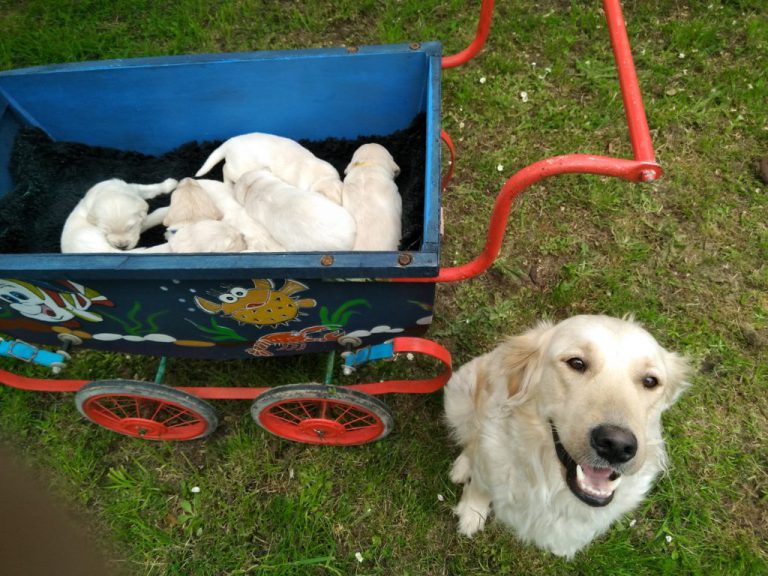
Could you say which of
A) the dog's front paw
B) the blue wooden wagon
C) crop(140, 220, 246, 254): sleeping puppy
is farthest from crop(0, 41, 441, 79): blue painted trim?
the dog's front paw

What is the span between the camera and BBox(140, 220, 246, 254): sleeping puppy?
2.10 metres

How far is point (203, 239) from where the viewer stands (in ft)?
6.92

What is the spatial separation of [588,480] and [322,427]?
109 centimetres

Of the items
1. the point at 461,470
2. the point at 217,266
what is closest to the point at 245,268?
the point at 217,266

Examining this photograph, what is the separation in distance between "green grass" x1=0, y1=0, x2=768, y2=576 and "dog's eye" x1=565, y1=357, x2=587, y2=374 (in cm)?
105

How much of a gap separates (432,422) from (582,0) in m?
3.25

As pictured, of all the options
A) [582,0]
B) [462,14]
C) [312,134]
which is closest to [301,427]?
[312,134]

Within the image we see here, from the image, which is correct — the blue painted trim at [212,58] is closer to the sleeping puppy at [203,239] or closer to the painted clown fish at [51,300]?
the sleeping puppy at [203,239]

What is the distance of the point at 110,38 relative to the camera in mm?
3777

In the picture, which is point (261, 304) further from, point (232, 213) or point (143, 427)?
point (143, 427)

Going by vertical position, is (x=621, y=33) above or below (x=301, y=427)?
above

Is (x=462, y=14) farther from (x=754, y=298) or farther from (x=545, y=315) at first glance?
(x=754, y=298)

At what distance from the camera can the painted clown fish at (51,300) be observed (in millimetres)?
1685

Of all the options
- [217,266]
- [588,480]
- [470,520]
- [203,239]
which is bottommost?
[470,520]
